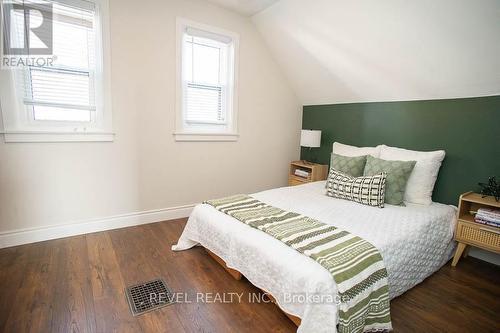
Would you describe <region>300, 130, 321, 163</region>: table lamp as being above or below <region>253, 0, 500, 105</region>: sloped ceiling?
below

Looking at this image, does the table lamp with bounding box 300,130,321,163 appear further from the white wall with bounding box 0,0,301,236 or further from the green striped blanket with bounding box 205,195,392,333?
the green striped blanket with bounding box 205,195,392,333

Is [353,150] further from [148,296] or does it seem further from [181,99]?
[148,296]

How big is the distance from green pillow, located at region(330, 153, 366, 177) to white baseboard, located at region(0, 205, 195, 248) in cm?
188

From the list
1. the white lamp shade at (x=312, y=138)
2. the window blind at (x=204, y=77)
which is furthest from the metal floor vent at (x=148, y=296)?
the white lamp shade at (x=312, y=138)

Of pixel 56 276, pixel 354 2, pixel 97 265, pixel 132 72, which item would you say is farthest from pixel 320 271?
pixel 132 72

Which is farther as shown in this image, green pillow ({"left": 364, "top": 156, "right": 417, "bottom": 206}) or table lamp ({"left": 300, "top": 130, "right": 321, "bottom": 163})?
table lamp ({"left": 300, "top": 130, "right": 321, "bottom": 163})

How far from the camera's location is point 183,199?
321 centimetres

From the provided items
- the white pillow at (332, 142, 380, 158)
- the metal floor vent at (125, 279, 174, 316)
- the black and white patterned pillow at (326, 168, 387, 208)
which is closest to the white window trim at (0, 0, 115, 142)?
the metal floor vent at (125, 279, 174, 316)

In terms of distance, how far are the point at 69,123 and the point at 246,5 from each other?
2292mm

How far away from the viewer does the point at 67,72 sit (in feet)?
7.91

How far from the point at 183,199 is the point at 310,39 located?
7.93ft

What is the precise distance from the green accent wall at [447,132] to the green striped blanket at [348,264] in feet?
5.36

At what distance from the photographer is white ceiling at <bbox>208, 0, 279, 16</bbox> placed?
2.90m

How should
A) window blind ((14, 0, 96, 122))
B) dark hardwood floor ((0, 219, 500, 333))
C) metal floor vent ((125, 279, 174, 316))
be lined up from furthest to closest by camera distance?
window blind ((14, 0, 96, 122)) → metal floor vent ((125, 279, 174, 316)) → dark hardwood floor ((0, 219, 500, 333))
